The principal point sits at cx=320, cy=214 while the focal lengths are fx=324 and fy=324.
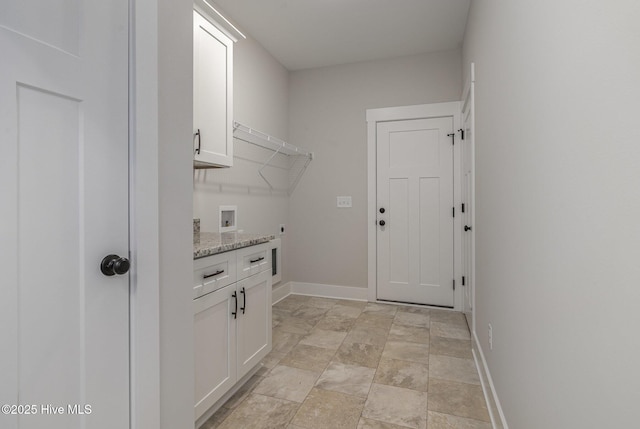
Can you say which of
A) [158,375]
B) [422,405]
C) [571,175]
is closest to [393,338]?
[422,405]

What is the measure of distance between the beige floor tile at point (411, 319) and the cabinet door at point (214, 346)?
5.87ft

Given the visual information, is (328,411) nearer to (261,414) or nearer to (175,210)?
(261,414)

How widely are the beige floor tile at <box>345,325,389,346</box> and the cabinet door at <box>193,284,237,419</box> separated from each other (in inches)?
46.6

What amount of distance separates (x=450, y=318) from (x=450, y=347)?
72 centimetres

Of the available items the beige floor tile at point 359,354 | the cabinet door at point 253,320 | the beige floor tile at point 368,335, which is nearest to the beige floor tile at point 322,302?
the beige floor tile at point 368,335

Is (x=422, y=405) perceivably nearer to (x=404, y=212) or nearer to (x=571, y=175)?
(x=571, y=175)

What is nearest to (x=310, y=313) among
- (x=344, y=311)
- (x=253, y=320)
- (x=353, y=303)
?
(x=344, y=311)

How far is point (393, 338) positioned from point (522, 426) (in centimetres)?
154

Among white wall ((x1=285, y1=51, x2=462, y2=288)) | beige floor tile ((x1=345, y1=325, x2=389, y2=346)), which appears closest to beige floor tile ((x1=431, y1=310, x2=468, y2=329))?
beige floor tile ((x1=345, y1=325, x2=389, y2=346))

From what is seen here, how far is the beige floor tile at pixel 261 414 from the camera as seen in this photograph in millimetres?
1612
